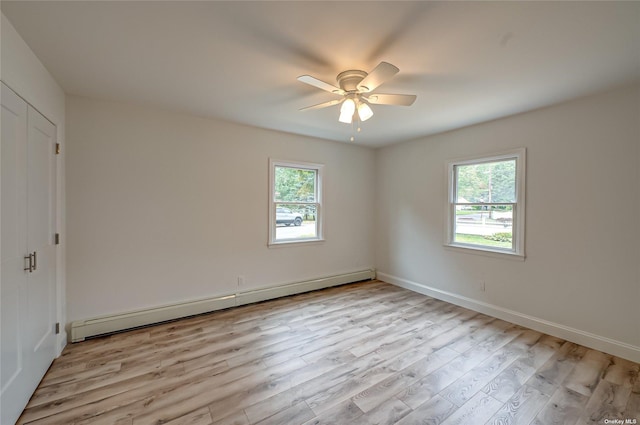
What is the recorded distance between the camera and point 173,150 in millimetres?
3227

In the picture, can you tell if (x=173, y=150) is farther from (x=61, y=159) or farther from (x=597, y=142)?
(x=597, y=142)

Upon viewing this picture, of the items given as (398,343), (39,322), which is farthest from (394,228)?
(39,322)

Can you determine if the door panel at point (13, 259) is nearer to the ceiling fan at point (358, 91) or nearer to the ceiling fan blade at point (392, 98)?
the ceiling fan at point (358, 91)

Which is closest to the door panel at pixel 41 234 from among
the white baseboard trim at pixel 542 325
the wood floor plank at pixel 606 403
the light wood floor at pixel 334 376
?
the light wood floor at pixel 334 376

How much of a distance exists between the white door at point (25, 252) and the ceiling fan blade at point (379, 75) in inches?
88.7

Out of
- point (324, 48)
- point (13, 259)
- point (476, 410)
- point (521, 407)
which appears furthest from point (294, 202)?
point (521, 407)

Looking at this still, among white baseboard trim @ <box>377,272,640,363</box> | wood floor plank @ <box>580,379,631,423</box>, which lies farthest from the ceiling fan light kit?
white baseboard trim @ <box>377,272,640,363</box>

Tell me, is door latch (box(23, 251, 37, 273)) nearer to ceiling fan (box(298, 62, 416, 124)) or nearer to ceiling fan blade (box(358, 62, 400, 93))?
ceiling fan (box(298, 62, 416, 124))

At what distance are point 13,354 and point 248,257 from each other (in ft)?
7.57

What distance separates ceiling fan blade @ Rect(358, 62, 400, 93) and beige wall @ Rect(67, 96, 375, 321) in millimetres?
2159

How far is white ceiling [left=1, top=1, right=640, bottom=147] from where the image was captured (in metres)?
1.55

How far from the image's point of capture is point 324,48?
1.89 meters

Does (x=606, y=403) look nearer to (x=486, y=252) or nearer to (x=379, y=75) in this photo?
(x=486, y=252)

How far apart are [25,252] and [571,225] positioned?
4.72 m
